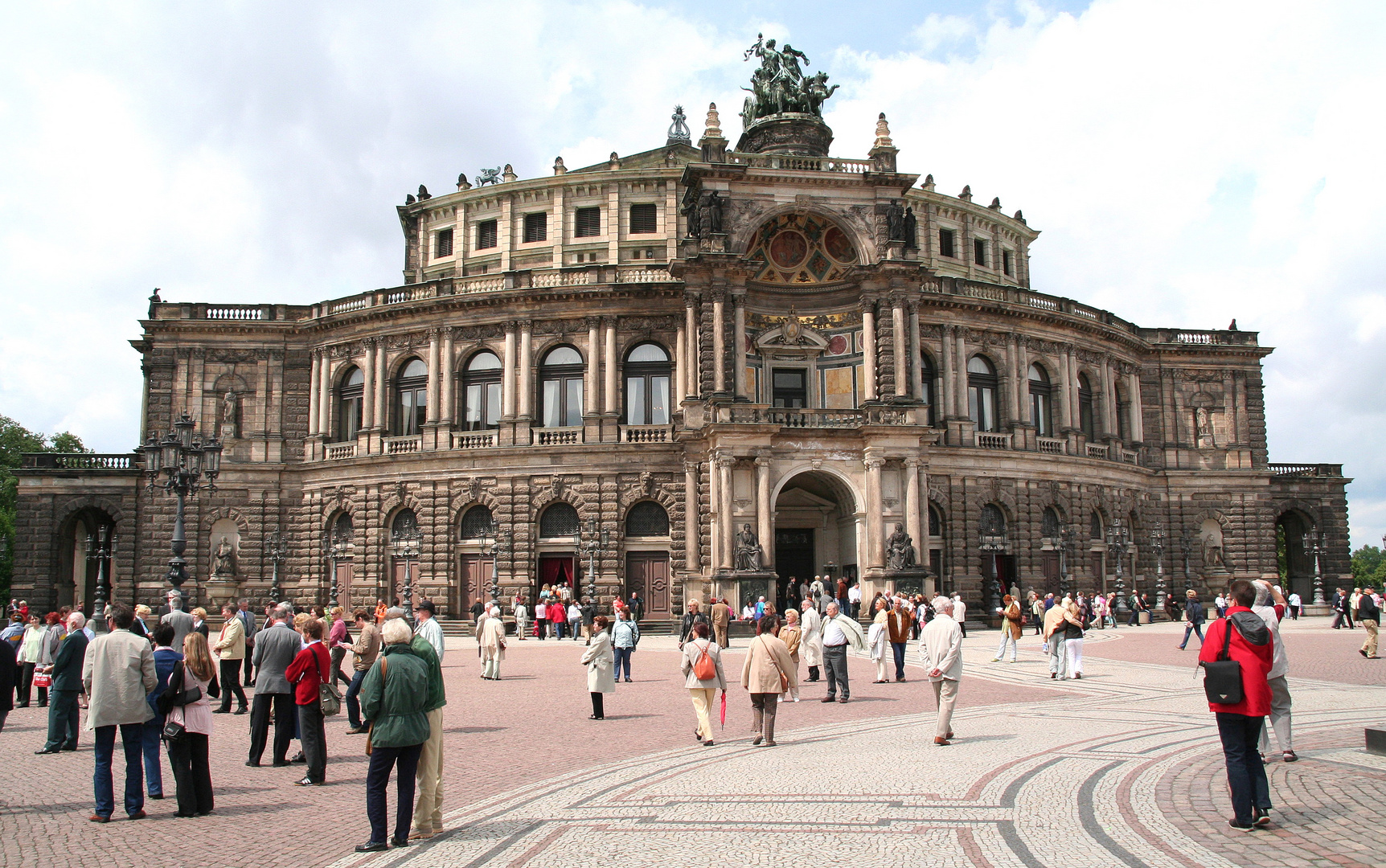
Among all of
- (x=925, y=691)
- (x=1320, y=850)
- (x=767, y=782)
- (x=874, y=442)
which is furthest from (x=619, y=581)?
(x=1320, y=850)

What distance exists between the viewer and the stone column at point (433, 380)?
47.3 meters

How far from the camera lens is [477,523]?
4656cm

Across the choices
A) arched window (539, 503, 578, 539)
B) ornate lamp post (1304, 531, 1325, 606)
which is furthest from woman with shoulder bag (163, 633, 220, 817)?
ornate lamp post (1304, 531, 1325, 606)

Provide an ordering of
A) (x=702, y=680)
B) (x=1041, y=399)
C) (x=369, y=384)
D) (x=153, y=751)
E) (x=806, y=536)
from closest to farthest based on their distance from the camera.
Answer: (x=153, y=751)
(x=702, y=680)
(x=806, y=536)
(x=369, y=384)
(x=1041, y=399)

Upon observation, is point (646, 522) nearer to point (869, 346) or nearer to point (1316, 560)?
point (869, 346)

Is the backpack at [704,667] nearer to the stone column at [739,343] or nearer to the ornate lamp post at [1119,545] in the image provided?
the stone column at [739,343]

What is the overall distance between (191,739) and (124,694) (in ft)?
2.59

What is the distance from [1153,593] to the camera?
5253 centimetres

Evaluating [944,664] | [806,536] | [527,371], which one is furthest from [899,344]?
[944,664]

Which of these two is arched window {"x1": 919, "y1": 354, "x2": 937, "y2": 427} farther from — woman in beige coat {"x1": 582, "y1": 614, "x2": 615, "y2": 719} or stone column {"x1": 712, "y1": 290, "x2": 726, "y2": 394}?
woman in beige coat {"x1": 582, "y1": 614, "x2": 615, "y2": 719}

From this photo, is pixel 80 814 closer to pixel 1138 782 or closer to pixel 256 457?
pixel 1138 782

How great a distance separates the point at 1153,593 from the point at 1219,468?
25.6ft

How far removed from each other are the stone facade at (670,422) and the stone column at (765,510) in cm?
11

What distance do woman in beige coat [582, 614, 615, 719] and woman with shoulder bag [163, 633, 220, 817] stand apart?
6.80m
